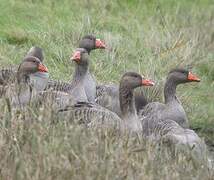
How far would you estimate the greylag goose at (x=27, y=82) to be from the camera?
11.0 meters

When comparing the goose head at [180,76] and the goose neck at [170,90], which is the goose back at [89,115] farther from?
the goose head at [180,76]

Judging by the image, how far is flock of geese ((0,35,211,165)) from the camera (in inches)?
444

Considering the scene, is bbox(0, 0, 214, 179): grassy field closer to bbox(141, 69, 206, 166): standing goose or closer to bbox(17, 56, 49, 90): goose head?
bbox(141, 69, 206, 166): standing goose

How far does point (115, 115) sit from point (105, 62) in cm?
389

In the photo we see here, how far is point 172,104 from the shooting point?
46.1 feet

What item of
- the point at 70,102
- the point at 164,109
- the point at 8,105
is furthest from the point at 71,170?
the point at 164,109

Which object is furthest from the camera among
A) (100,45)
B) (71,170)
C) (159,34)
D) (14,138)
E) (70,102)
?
(159,34)

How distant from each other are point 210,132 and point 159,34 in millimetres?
3659

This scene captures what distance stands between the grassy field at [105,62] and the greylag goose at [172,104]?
0.45 metres

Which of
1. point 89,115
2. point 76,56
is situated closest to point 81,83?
point 76,56

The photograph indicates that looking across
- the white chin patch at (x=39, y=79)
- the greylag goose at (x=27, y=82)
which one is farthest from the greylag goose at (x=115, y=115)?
the white chin patch at (x=39, y=79)

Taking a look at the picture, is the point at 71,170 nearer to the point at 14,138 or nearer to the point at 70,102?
the point at 14,138

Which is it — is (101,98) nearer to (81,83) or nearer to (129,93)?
(81,83)

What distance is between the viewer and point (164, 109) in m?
14.1
